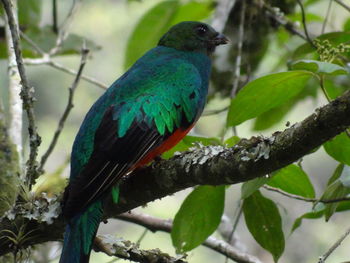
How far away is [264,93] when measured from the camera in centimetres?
281

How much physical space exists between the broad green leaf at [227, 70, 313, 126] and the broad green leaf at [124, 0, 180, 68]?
85.3 inches

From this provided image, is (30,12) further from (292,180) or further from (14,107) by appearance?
(292,180)

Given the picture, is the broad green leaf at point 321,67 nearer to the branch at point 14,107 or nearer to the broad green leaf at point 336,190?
the broad green leaf at point 336,190

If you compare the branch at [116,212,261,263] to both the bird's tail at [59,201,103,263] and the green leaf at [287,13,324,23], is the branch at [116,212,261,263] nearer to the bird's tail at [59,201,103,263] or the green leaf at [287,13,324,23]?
the bird's tail at [59,201,103,263]

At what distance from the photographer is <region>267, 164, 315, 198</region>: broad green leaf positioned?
9.98ft

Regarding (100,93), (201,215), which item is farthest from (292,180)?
(100,93)

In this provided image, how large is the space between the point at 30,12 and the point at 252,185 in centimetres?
259

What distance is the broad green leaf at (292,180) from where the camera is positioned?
9.98ft

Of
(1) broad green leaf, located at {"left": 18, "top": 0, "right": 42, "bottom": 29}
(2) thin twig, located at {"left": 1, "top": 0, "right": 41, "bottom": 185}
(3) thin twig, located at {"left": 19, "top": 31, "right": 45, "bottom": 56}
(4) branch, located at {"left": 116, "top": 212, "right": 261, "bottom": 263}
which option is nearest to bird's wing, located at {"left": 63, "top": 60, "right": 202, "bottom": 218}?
(2) thin twig, located at {"left": 1, "top": 0, "right": 41, "bottom": 185}

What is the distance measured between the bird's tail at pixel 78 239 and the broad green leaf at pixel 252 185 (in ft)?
2.25

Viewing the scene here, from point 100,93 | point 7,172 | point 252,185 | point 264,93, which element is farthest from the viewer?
point 100,93

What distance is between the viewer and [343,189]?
2.95 m

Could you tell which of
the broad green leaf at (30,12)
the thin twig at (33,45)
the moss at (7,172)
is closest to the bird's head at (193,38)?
the thin twig at (33,45)

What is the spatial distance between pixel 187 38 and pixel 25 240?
6.23 feet
